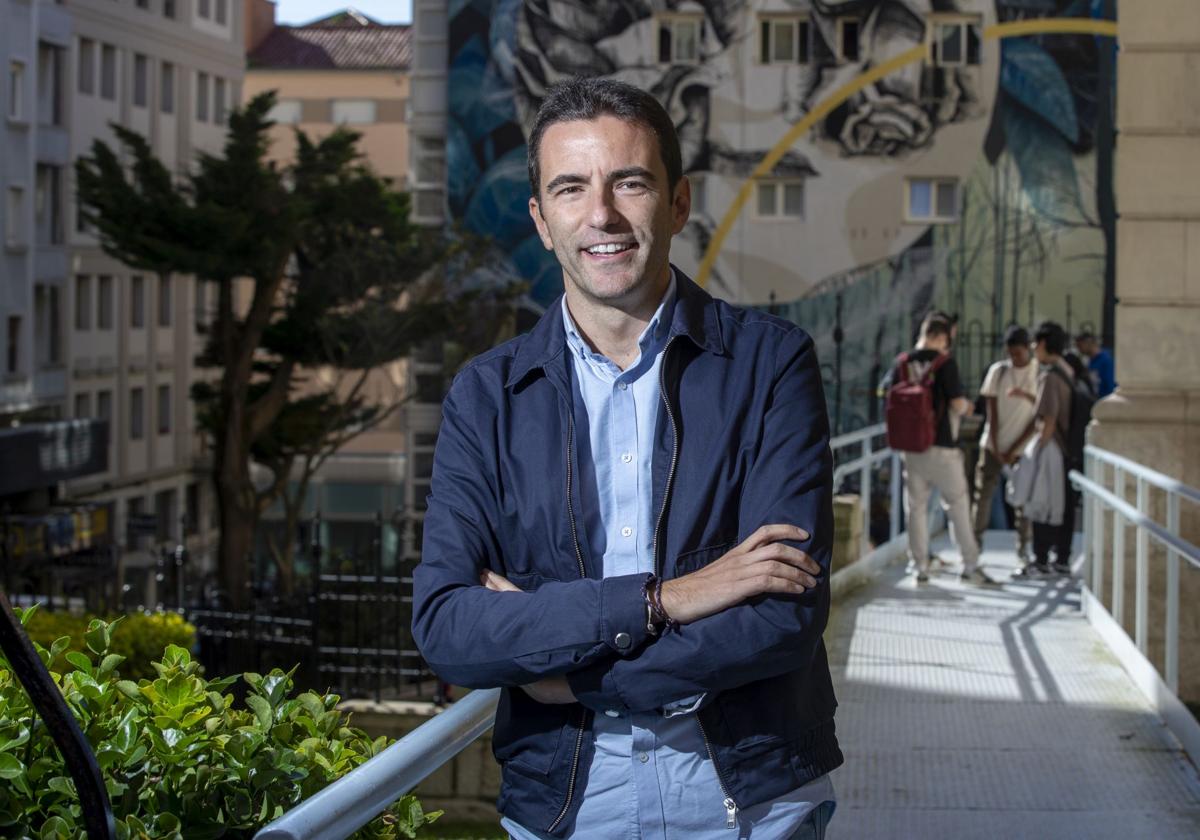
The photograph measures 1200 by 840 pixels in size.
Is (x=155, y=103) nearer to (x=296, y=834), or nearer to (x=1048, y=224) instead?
(x=1048, y=224)

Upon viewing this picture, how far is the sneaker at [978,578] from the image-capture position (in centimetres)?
1171

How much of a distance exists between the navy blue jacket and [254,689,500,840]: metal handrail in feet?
0.29

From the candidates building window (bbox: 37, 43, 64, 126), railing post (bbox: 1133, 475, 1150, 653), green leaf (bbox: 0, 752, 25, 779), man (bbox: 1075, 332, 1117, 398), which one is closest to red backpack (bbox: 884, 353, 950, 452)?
railing post (bbox: 1133, 475, 1150, 653)

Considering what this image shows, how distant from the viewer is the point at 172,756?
8.54 ft

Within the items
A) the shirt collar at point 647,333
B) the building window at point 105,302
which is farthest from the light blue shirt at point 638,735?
the building window at point 105,302

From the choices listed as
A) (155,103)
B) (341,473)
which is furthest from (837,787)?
(341,473)

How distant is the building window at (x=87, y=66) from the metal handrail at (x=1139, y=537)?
44675mm

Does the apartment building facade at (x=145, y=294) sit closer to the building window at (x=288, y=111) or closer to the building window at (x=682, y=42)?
the building window at (x=288, y=111)

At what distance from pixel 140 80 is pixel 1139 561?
166 feet

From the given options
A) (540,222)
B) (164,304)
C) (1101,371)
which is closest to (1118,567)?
(540,222)

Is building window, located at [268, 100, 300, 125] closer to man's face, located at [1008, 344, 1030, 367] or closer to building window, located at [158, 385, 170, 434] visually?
building window, located at [158, 385, 170, 434]

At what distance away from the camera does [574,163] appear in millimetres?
2752

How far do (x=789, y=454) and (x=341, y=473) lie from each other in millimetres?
68829

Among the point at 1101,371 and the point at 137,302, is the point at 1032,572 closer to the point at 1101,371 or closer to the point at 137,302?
the point at 1101,371
